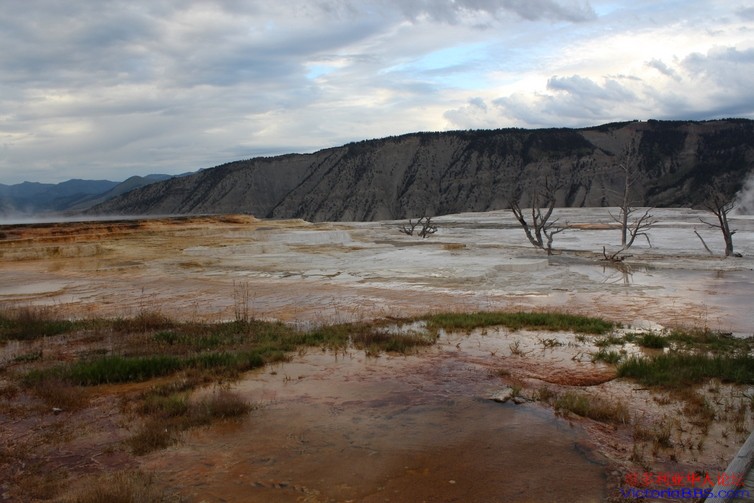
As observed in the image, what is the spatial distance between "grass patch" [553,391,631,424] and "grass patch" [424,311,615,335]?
4208 mm

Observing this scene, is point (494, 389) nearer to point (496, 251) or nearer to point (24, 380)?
point (24, 380)

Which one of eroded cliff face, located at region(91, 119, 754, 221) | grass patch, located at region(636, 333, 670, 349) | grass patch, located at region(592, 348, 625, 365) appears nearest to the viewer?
grass patch, located at region(592, 348, 625, 365)

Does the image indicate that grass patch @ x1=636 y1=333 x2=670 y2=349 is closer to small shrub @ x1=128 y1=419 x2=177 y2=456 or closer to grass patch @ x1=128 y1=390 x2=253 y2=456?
grass patch @ x1=128 y1=390 x2=253 y2=456

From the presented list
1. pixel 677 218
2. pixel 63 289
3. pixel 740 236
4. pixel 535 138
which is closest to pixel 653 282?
pixel 63 289

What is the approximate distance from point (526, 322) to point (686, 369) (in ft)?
12.6

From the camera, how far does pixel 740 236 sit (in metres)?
34.3

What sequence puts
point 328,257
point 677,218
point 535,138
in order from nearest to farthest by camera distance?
point 328,257
point 677,218
point 535,138

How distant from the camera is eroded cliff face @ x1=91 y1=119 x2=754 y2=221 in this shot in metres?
92.2

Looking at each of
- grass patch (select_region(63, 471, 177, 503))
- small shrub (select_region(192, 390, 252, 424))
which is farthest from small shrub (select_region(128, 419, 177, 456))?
grass patch (select_region(63, 471, 177, 503))

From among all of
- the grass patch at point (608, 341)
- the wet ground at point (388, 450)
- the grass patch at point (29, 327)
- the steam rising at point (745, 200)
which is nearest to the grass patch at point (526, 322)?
the grass patch at point (608, 341)

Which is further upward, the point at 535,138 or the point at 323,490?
the point at 535,138

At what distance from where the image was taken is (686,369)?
7.50 meters

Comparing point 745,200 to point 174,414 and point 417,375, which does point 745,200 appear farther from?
point 174,414

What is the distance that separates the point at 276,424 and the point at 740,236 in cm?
3647
